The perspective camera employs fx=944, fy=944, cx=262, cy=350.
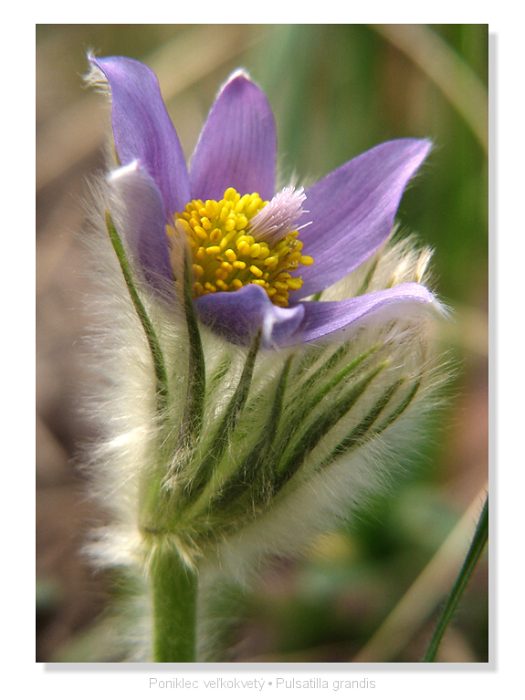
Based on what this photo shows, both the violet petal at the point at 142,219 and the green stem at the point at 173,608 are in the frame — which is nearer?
the violet petal at the point at 142,219

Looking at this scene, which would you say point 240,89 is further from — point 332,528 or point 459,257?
point 459,257

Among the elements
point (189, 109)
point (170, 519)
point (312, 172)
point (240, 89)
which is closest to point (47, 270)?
point (189, 109)

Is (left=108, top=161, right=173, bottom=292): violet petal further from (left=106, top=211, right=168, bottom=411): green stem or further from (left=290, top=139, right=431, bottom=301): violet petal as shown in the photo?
(left=290, top=139, right=431, bottom=301): violet petal

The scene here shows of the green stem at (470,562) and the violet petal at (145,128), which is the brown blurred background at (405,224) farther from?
the violet petal at (145,128)

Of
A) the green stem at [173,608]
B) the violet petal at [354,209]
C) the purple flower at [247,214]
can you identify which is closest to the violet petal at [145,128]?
the purple flower at [247,214]

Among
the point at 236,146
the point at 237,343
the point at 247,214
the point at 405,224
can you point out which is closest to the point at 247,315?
the point at 237,343

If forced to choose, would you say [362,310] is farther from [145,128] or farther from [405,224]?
[405,224]

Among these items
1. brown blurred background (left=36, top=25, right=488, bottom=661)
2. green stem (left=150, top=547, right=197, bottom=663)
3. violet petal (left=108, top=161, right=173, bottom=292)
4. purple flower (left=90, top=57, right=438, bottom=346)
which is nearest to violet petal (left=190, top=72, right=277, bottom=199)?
purple flower (left=90, top=57, right=438, bottom=346)

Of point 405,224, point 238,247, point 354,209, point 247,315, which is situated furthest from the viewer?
point 405,224
